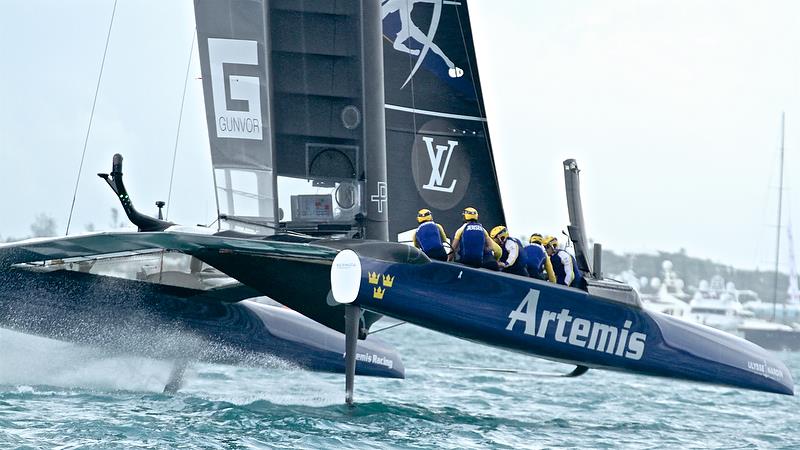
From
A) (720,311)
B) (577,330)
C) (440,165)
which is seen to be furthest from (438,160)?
(720,311)

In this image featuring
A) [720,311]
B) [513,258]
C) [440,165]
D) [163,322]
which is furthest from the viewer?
[720,311]

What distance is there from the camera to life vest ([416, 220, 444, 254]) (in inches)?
275

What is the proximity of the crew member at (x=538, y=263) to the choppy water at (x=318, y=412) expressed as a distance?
88 centimetres

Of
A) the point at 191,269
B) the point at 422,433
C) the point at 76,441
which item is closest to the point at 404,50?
the point at 191,269

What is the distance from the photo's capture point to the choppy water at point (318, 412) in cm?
597

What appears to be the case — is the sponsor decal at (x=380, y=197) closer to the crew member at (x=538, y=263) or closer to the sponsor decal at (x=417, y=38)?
the crew member at (x=538, y=263)

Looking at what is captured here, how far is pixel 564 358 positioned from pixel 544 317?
332mm

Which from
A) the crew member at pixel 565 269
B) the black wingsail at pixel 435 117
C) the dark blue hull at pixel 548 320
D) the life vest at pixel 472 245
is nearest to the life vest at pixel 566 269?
the crew member at pixel 565 269

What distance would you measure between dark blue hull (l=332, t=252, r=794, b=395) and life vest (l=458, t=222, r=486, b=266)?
15cm

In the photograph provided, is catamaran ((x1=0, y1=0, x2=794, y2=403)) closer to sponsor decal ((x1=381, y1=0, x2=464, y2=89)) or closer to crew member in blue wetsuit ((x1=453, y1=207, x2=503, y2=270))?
crew member in blue wetsuit ((x1=453, y1=207, x2=503, y2=270))

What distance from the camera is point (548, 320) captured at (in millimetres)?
6973

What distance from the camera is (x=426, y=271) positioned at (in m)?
6.73

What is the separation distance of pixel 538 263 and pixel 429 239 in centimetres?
71

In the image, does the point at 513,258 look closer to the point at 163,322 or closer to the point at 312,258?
the point at 312,258
